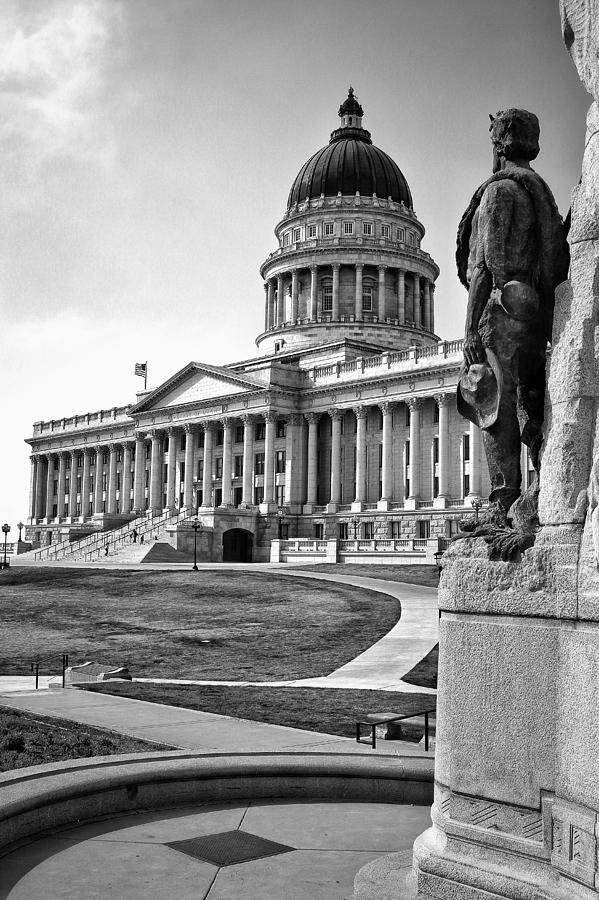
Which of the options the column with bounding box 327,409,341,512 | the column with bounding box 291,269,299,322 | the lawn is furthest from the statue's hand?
the column with bounding box 291,269,299,322

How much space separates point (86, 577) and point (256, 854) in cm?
5323

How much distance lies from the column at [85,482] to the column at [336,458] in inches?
1675

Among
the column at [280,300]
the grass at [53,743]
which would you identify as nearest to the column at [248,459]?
the column at [280,300]

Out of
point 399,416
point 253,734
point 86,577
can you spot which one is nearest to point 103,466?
point 399,416

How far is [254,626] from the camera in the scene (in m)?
38.0

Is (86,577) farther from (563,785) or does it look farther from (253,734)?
(563,785)

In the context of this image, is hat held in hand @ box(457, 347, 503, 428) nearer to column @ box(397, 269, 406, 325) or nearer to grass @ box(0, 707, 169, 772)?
grass @ box(0, 707, 169, 772)

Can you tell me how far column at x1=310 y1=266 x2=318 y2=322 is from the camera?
114m

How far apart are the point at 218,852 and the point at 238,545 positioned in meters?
84.6

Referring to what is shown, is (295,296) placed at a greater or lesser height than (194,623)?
greater

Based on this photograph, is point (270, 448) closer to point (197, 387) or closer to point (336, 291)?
point (197, 387)

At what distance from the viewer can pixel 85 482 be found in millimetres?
124750

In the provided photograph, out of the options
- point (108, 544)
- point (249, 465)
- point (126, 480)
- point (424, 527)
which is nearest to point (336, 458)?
point (249, 465)

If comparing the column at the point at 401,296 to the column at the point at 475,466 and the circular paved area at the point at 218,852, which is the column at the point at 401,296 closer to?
the column at the point at 475,466
